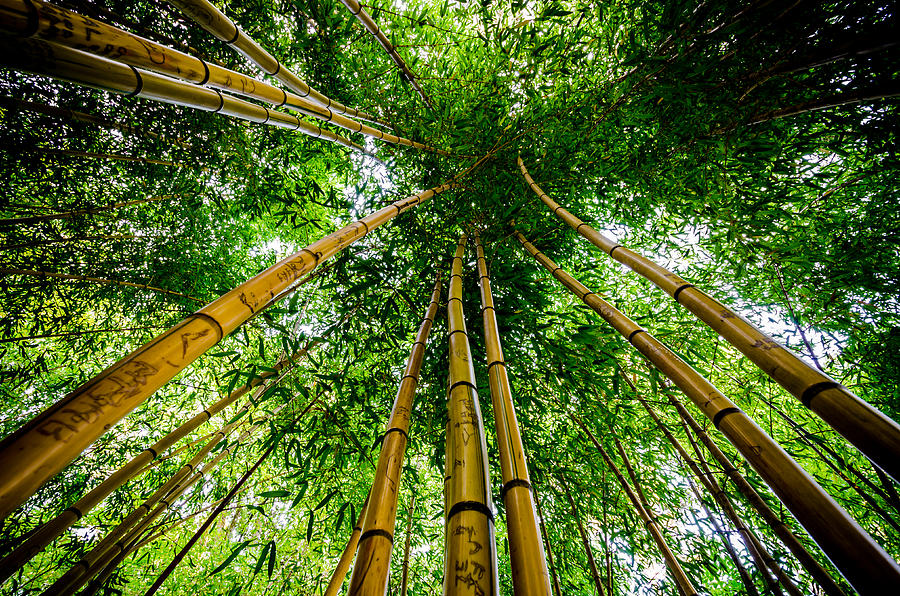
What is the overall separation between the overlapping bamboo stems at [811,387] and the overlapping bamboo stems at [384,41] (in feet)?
8.81

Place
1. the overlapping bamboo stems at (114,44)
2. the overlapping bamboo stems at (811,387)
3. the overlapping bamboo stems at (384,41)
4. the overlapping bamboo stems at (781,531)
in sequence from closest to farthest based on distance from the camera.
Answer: the overlapping bamboo stems at (811,387) → the overlapping bamboo stems at (114,44) → the overlapping bamboo stems at (781,531) → the overlapping bamboo stems at (384,41)

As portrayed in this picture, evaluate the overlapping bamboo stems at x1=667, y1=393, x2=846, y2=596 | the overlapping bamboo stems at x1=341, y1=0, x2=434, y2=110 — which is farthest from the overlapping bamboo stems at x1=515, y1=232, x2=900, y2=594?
the overlapping bamboo stems at x1=341, y1=0, x2=434, y2=110

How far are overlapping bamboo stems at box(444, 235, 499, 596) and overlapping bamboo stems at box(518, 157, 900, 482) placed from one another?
2.82 ft

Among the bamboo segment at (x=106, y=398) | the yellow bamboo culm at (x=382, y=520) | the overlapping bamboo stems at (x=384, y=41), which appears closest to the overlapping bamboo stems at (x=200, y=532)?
the yellow bamboo culm at (x=382, y=520)

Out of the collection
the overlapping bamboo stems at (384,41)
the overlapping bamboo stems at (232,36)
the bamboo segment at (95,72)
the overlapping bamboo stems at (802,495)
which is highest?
the overlapping bamboo stems at (384,41)

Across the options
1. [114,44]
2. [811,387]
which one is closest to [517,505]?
[811,387]

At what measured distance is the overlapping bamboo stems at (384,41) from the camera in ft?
7.53

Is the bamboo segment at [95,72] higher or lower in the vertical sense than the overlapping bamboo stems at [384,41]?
lower

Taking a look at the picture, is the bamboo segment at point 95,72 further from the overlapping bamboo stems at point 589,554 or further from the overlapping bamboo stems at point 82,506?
the overlapping bamboo stems at point 589,554

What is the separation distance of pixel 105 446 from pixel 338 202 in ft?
11.5

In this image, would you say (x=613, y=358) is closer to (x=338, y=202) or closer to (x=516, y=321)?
(x=516, y=321)

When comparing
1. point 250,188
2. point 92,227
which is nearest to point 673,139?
point 250,188

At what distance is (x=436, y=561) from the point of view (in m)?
3.80

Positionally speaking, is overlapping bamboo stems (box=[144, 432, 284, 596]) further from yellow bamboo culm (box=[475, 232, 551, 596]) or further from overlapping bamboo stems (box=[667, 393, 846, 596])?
overlapping bamboo stems (box=[667, 393, 846, 596])
